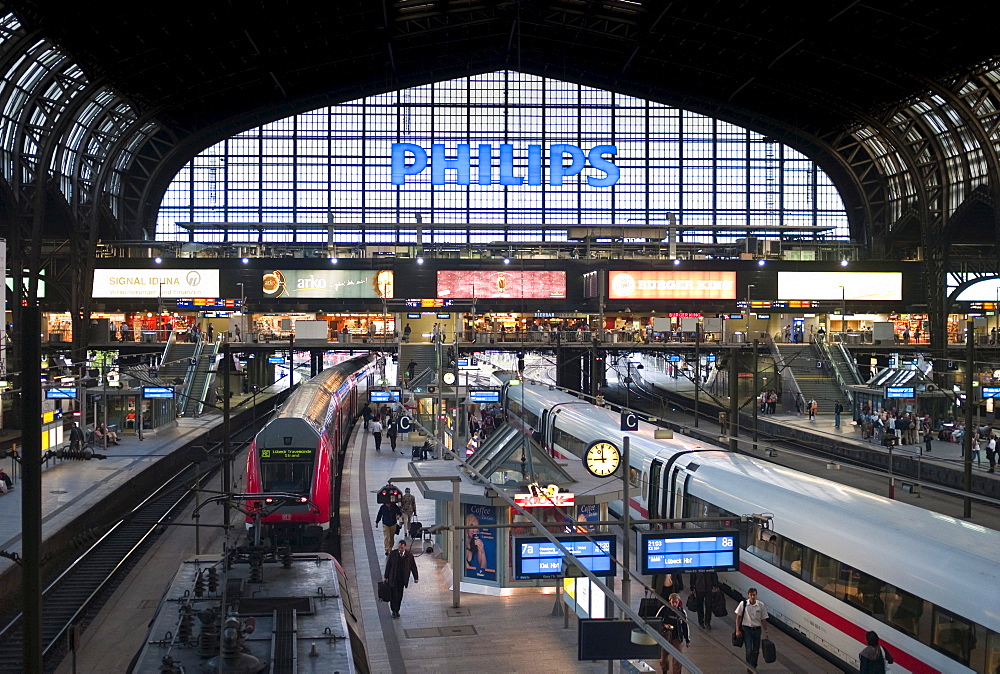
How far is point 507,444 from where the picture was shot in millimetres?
19250

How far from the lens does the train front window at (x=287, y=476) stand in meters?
21.9

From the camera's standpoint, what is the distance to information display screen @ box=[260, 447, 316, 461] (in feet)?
72.0

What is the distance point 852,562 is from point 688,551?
2.39m

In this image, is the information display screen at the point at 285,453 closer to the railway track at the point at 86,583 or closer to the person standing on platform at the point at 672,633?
the railway track at the point at 86,583

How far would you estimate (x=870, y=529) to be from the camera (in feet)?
46.0

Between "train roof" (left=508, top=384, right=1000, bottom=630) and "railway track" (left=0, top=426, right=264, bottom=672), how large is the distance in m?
10.3

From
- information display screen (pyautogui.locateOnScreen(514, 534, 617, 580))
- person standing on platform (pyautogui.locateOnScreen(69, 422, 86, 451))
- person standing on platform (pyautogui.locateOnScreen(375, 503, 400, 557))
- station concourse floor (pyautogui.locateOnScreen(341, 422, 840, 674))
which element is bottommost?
station concourse floor (pyautogui.locateOnScreen(341, 422, 840, 674))

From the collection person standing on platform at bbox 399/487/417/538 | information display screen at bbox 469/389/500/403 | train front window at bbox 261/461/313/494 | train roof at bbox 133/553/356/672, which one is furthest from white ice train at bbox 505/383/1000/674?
information display screen at bbox 469/389/500/403

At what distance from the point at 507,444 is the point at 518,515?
1.46 m

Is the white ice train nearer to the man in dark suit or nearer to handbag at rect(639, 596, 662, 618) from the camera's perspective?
handbag at rect(639, 596, 662, 618)

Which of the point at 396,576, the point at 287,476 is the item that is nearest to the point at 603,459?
the point at 396,576

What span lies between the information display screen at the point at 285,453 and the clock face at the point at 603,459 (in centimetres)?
669

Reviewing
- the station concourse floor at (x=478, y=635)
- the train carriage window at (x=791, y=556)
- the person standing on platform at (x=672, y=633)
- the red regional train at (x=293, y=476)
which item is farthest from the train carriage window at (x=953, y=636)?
A: the red regional train at (x=293, y=476)

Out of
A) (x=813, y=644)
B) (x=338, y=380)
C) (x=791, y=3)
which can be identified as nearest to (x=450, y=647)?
(x=813, y=644)
